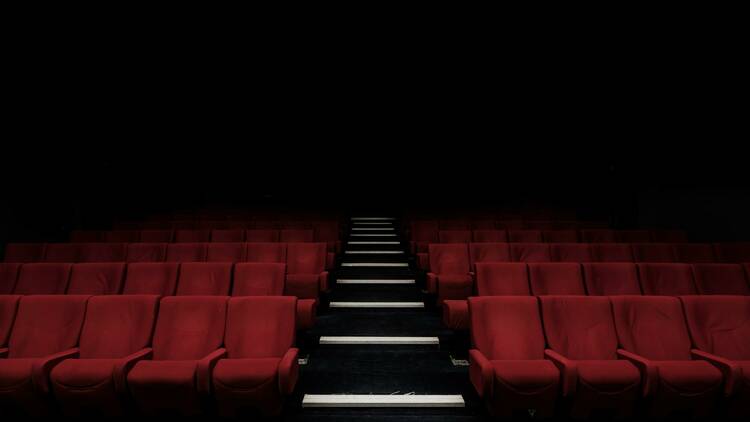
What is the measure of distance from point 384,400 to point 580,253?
133cm

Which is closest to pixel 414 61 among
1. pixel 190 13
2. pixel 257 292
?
pixel 190 13

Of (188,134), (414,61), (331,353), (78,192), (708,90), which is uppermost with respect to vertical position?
(414,61)

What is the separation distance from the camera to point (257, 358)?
1.17 m

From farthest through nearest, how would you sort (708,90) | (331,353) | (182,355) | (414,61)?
(414,61) < (708,90) < (331,353) < (182,355)

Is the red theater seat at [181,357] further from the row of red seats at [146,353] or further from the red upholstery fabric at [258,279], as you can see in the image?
the red upholstery fabric at [258,279]

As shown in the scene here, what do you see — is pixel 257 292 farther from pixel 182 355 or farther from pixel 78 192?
pixel 78 192

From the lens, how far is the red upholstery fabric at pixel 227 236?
96.6 inches

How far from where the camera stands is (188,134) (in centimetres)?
431

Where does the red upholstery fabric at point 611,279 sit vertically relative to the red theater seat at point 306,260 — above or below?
below

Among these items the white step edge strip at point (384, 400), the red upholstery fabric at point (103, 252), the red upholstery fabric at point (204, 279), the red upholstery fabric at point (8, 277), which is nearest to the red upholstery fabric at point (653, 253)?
the white step edge strip at point (384, 400)

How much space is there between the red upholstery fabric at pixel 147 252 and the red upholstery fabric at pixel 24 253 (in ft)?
1.40

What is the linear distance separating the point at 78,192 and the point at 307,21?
2058mm

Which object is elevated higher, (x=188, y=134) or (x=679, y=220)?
(x=188, y=134)

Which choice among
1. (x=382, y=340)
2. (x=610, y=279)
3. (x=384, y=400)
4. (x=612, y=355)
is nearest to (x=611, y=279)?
(x=610, y=279)
